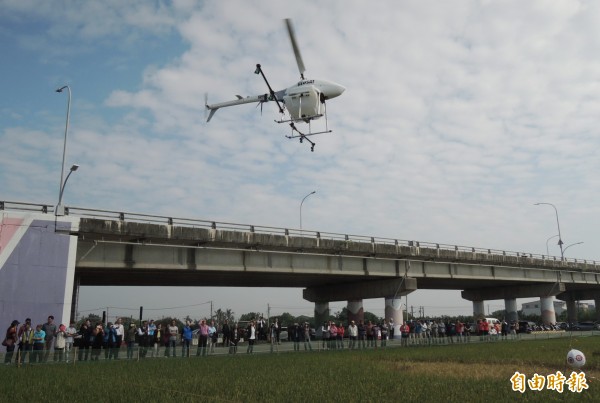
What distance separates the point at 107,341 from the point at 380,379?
572 inches

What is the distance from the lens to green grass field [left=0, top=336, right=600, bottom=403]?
10195 millimetres

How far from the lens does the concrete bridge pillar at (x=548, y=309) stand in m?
61.3

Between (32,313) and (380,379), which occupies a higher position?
(32,313)

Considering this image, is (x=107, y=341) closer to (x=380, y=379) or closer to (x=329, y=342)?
(x=329, y=342)

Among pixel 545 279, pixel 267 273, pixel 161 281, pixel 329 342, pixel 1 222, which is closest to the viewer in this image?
pixel 1 222

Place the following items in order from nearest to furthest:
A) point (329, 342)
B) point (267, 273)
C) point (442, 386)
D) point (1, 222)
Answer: point (442, 386) < point (1, 222) < point (329, 342) < point (267, 273)

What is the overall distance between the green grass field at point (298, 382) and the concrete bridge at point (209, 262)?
8708mm

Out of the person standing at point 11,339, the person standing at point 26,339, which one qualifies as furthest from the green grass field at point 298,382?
the person standing at point 11,339

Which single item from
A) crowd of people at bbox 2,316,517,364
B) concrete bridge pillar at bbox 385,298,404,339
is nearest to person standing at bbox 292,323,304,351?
crowd of people at bbox 2,316,517,364

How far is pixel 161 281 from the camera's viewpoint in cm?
4000

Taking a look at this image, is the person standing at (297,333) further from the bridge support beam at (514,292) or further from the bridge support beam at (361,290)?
the bridge support beam at (514,292)

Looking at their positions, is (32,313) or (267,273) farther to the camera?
(267,273)

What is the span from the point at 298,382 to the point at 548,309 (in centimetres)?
5737

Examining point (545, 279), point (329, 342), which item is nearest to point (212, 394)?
point (329, 342)
